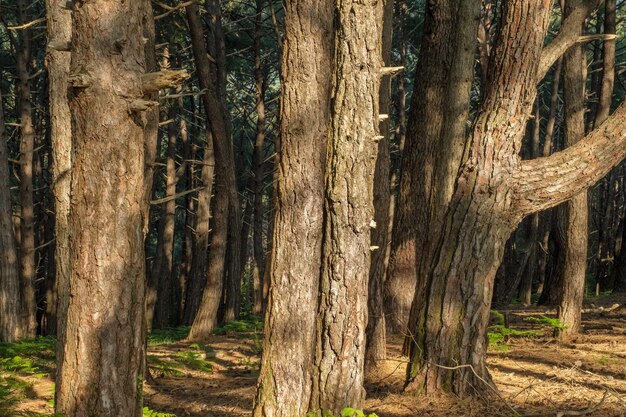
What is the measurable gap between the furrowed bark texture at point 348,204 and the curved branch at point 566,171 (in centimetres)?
146

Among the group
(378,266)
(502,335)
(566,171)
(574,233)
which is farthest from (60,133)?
(574,233)

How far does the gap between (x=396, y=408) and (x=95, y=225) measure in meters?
3.39

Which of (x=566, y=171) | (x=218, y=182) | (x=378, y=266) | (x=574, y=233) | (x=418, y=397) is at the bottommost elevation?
(x=418, y=397)

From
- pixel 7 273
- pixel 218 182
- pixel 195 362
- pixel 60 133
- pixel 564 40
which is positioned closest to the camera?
pixel 60 133

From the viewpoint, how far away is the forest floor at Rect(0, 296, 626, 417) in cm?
687

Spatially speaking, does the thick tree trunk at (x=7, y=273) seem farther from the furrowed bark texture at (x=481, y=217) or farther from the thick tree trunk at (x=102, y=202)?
the furrowed bark texture at (x=481, y=217)

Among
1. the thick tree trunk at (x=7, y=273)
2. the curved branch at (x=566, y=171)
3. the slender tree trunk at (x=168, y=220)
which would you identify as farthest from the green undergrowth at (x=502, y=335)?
the slender tree trunk at (x=168, y=220)

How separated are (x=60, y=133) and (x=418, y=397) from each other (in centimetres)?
438

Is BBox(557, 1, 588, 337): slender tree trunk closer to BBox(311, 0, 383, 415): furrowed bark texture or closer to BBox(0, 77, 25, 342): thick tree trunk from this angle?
BBox(311, 0, 383, 415): furrowed bark texture

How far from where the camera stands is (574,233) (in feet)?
33.0

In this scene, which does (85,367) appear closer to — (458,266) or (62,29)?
(458,266)

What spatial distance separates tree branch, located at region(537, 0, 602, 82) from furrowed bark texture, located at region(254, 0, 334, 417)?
2.24 meters

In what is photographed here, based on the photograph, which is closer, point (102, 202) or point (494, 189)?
point (102, 202)

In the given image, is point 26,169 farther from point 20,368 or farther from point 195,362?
point 195,362
